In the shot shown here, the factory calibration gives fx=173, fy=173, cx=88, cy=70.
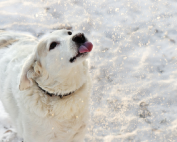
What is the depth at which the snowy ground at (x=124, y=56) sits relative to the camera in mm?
3098

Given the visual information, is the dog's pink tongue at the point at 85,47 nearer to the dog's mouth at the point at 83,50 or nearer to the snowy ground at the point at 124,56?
the dog's mouth at the point at 83,50

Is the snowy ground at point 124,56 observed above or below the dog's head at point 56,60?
below

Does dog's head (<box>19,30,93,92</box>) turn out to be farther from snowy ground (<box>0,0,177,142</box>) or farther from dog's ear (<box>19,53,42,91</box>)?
snowy ground (<box>0,0,177,142</box>)

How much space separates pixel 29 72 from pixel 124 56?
8.60 feet

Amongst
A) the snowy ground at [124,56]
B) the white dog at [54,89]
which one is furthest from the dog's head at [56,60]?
the snowy ground at [124,56]

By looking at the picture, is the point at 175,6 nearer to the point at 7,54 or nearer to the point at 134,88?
the point at 134,88

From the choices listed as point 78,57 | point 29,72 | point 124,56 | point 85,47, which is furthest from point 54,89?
point 124,56

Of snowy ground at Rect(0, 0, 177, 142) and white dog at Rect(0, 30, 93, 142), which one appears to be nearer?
white dog at Rect(0, 30, 93, 142)

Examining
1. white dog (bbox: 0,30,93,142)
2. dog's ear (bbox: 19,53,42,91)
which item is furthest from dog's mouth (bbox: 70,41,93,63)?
dog's ear (bbox: 19,53,42,91)

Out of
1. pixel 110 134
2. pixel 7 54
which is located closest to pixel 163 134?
pixel 110 134

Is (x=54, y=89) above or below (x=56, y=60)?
below

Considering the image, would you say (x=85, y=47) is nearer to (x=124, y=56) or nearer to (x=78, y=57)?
(x=78, y=57)

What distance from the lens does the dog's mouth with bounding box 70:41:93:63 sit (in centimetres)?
193

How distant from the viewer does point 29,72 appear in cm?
204
